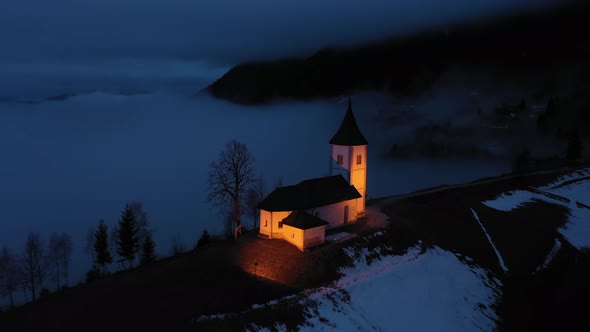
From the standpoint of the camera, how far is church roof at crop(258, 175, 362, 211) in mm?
43812

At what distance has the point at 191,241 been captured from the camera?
10500 cm

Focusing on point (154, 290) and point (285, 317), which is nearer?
point (285, 317)

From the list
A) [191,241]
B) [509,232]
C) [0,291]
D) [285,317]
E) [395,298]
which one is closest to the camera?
[285,317]

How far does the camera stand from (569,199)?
71188 mm

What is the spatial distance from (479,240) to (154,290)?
39.6 m

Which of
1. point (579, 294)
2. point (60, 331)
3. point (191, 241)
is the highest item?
point (60, 331)

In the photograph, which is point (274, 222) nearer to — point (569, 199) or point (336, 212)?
point (336, 212)

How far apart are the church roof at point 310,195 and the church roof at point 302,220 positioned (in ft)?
4.27

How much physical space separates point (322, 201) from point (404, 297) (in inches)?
539

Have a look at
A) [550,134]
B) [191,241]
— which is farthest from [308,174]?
[550,134]

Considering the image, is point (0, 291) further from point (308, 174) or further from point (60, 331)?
point (308, 174)

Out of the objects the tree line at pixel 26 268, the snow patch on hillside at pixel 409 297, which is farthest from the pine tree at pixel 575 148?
the tree line at pixel 26 268

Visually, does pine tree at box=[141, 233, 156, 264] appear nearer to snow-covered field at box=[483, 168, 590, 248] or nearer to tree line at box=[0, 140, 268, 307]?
tree line at box=[0, 140, 268, 307]

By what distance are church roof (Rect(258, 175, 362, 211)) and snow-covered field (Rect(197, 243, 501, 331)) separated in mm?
7429
